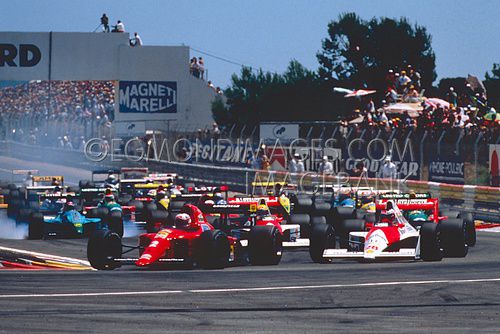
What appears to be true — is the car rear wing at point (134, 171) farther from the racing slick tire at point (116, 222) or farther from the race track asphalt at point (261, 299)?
the race track asphalt at point (261, 299)

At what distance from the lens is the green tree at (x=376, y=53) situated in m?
78.1

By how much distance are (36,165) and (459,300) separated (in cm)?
4535

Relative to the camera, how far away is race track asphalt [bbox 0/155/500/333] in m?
11.1

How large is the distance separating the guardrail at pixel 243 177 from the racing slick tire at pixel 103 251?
1265cm

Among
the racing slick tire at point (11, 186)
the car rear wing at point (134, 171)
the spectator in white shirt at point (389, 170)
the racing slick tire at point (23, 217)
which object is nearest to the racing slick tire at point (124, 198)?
the racing slick tire at point (23, 217)

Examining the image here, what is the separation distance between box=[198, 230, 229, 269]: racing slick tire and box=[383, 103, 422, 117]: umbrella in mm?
20055

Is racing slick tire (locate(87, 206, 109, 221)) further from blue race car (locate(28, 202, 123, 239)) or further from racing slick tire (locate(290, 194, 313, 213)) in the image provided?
racing slick tire (locate(290, 194, 313, 213))

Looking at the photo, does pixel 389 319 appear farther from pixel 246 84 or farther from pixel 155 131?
pixel 246 84

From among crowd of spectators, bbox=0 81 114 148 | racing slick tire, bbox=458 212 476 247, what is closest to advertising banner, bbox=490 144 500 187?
racing slick tire, bbox=458 212 476 247

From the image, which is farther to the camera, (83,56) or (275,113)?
(275,113)

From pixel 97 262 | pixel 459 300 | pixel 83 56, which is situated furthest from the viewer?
pixel 83 56

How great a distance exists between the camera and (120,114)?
51344mm

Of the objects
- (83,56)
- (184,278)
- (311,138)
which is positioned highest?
(83,56)

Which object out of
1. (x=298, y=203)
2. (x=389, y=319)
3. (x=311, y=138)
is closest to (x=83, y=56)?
(x=311, y=138)
